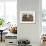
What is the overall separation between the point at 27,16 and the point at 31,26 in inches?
16.1

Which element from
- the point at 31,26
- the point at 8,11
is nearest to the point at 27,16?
the point at 31,26

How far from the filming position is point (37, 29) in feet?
16.6

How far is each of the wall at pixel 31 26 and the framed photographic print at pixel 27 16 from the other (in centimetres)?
11

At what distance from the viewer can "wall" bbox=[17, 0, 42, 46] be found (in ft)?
16.6

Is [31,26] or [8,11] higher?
[8,11]

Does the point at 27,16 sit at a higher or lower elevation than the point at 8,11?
lower

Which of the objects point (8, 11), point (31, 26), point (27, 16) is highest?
point (8, 11)

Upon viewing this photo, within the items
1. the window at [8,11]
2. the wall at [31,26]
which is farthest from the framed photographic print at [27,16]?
the window at [8,11]

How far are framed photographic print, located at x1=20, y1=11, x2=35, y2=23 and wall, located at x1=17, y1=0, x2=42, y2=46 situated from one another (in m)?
0.11

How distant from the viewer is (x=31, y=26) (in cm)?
508

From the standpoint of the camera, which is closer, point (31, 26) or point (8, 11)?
point (31, 26)

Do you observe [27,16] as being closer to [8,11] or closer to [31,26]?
[31,26]

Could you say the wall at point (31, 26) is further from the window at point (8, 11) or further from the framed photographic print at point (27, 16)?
the window at point (8, 11)

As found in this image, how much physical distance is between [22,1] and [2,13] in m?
2.08
